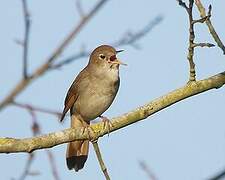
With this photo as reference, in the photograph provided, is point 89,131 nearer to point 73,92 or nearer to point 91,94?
point 91,94

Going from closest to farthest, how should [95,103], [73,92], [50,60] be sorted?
[50,60] → [95,103] → [73,92]

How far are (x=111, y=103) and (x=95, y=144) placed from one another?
6.04 ft

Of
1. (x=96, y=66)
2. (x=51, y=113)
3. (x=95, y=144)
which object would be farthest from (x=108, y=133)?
(x=96, y=66)

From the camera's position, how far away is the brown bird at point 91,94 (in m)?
5.62

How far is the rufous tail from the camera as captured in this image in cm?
554

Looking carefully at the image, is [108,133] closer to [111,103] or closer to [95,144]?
[95,144]

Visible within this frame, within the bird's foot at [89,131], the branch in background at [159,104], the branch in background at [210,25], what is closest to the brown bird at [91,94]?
the bird's foot at [89,131]

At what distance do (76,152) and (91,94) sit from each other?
61cm

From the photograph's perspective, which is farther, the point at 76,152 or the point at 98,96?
the point at 76,152

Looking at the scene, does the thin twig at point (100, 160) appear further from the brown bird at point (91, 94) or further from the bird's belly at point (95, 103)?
the bird's belly at point (95, 103)

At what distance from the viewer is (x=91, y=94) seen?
5.72 metres

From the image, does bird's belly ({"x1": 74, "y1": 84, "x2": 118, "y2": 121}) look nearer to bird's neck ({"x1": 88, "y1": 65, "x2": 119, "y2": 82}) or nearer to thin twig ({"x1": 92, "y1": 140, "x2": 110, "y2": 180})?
bird's neck ({"x1": 88, "y1": 65, "x2": 119, "y2": 82})

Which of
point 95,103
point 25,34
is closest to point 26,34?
point 25,34

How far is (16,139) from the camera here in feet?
10.6
